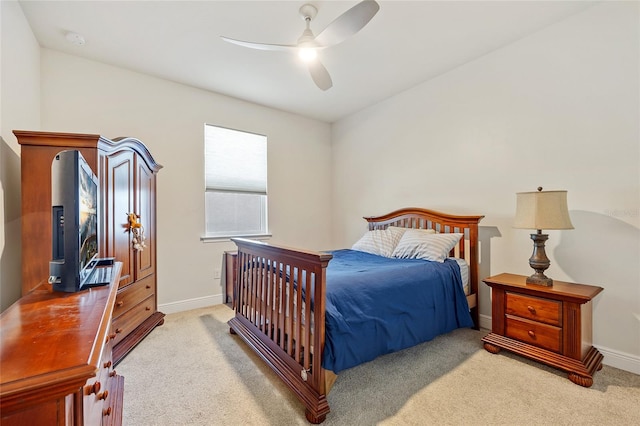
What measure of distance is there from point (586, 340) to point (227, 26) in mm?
3684

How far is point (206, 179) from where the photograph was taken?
11.9 feet

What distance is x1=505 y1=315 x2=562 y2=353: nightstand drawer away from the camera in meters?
2.05

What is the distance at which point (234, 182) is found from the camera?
387cm

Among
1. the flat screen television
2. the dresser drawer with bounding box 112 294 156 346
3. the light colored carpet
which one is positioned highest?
the flat screen television

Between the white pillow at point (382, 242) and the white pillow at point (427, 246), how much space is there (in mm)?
133

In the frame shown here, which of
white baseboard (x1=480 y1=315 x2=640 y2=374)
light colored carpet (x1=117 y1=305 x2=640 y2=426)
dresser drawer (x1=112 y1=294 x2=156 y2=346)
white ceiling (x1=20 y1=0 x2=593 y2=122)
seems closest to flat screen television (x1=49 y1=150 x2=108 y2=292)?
light colored carpet (x1=117 y1=305 x2=640 y2=426)

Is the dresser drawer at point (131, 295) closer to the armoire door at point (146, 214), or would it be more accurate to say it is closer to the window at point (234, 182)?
the armoire door at point (146, 214)

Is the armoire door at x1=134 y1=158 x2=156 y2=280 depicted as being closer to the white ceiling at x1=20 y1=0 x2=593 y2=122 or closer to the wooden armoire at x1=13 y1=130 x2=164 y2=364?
the wooden armoire at x1=13 y1=130 x2=164 y2=364

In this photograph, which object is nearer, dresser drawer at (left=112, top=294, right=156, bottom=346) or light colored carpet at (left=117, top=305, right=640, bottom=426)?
light colored carpet at (left=117, top=305, right=640, bottom=426)

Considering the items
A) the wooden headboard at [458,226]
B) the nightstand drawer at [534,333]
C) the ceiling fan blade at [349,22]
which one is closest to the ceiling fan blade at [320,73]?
the ceiling fan blade at [349,22]

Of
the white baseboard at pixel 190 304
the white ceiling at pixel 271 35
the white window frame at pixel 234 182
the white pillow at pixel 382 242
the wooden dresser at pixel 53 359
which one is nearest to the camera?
the wooden dresser at pixel 53 359

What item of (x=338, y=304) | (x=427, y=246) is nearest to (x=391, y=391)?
(x=338, y=304)

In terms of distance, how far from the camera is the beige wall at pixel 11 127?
5.89ft

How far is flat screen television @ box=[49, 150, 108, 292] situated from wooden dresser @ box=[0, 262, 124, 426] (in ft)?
0.29
